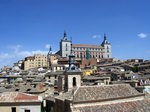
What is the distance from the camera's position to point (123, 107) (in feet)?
87.1

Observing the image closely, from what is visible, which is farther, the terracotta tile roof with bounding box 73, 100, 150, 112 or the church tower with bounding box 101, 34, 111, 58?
the church tower with bounding box 101, 34, 111, 58

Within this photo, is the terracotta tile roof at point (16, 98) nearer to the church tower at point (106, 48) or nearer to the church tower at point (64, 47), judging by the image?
the church tower at point (64, 47)

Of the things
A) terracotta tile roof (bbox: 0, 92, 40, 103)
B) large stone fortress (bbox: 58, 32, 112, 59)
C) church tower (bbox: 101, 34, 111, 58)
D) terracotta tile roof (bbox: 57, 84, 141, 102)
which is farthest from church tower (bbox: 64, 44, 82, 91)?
church tower (bbox: 101, 34, 111, 58)

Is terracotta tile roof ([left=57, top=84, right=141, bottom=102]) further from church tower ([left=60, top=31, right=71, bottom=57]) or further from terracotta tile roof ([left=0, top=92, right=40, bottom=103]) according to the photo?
church tower ([left=60, top=31, right=71, bottom=57])

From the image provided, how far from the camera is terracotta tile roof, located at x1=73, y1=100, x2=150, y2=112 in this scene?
25.0m

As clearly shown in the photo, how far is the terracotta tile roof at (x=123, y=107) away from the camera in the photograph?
25.0 meters

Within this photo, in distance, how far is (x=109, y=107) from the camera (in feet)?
Answer: 84.8

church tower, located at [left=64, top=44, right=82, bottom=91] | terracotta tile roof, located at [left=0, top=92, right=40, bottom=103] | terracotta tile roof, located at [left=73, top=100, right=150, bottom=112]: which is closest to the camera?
terracotta tile roof, located at [left=73, top=100, right=150, bottom=112]

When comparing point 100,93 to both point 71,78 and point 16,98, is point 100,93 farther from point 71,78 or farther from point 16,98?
point 16,98

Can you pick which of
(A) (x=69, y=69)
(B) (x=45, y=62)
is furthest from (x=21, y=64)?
(A) (x=69, y=69)

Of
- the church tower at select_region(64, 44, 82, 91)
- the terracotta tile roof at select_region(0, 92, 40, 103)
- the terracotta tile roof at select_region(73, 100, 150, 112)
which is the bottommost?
the terracotta tile roof at select_region(73, 100, 150, 112)

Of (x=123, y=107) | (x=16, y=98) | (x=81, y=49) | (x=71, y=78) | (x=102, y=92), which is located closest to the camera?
(x=16, y=98)

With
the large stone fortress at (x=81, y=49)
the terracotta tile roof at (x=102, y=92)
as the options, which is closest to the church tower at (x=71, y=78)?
the terracotta tile roof at (x=102, y=92)

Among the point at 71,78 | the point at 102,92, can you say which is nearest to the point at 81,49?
the point at 71,78
